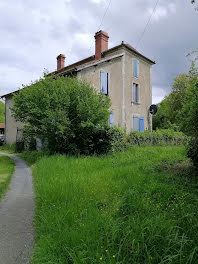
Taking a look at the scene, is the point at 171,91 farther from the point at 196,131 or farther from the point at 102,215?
the point at 102,215

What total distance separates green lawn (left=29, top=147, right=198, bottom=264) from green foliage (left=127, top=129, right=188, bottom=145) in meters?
6.97

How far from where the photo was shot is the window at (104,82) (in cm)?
1577

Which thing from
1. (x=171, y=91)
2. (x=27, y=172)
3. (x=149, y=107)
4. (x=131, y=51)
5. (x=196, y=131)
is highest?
(x=131, y=51)

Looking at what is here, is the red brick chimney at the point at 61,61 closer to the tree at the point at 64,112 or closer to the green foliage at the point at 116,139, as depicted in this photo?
the tree at the point at 64,112

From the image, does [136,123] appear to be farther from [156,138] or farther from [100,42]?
[100,42]

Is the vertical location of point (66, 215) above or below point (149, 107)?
below

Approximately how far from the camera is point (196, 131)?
6141 millimetres

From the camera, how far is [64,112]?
10359 millimetres

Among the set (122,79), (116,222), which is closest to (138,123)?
(122,79)

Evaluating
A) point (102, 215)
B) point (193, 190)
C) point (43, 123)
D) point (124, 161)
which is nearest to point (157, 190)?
point (193, 190)

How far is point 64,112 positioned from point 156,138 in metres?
6.33

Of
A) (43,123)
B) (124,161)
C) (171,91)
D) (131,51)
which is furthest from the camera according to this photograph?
(171,91)

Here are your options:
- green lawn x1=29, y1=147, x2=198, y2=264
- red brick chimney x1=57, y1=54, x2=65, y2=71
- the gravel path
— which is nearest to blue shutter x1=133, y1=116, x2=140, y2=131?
red brick chimney x1=57, y1=54, x2=65, y2=71

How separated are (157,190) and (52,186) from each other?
2.44 meters
